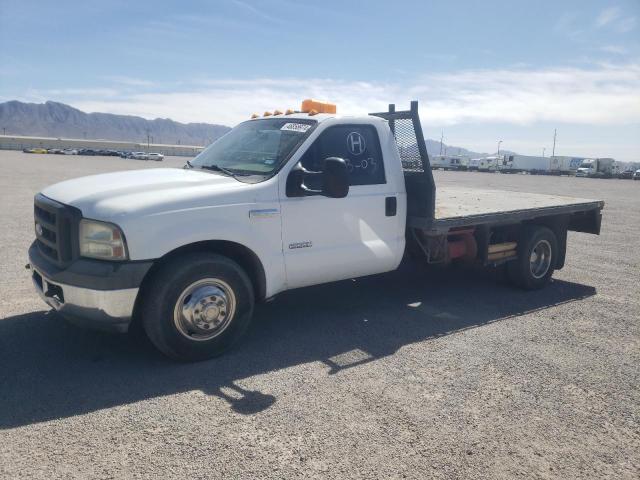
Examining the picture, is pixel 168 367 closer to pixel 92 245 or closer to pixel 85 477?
pixel 92 245

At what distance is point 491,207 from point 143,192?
14.7 ft

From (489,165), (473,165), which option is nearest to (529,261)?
(489,165)

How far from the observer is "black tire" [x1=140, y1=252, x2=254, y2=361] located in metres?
4.00

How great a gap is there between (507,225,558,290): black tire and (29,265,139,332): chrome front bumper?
4957mm

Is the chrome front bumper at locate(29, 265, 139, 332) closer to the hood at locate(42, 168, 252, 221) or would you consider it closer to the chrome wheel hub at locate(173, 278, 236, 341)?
the chrome wheel hub at locate(173, 278, 236, 341)

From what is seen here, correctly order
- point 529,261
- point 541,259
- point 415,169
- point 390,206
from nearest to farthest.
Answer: point 390,206 < point 415,169 < point 529,261 < point 541,259

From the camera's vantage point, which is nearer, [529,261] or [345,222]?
[345,222]

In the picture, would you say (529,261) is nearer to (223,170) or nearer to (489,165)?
(223,170)

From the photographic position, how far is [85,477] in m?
2.79

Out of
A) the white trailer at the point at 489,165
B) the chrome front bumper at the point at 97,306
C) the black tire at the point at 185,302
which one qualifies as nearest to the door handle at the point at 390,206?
the black tire at the point at 185,302

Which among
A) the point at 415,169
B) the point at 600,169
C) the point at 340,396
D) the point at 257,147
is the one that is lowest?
the point at 340,396

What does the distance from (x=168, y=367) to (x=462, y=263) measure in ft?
13.3

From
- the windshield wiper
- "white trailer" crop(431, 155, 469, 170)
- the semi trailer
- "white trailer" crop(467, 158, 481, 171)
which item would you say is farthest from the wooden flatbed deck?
"white trailer" crop(467, 158, 481, 171)

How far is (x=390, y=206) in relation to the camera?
17.4ft
